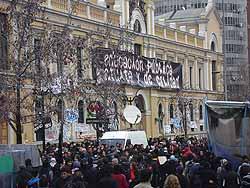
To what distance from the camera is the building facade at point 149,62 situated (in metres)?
43.6

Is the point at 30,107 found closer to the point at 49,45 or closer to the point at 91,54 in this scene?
the point at 49,45

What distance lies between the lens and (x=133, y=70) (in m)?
51.0

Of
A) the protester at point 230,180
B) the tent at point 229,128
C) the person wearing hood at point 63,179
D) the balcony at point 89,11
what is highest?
the balcony at point 89,11

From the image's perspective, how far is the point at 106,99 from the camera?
1597 inches

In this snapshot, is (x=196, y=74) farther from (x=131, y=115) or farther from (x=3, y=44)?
(x=3, y=44)

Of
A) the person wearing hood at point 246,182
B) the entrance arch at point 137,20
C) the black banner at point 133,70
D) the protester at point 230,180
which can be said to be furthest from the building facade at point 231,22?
the person wearing hood at point 246,182

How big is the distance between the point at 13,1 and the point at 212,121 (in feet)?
34.4

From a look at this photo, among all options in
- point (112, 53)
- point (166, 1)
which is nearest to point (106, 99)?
point (112, 53)

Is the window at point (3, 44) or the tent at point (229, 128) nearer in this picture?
the tent at point (229, 128)

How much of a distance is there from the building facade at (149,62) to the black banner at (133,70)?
0.42 ft

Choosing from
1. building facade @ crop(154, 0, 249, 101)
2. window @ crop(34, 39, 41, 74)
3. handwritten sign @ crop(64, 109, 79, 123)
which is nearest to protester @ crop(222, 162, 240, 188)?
window @ crop(34, 39, 41, 74)

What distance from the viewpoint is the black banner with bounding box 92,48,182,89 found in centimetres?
4078

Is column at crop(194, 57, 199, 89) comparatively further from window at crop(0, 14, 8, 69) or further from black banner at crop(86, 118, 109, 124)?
window at crop(0, 14, 8, 69)

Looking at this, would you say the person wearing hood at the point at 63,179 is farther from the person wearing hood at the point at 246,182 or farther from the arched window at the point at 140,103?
the arched window at the point at 140,103
